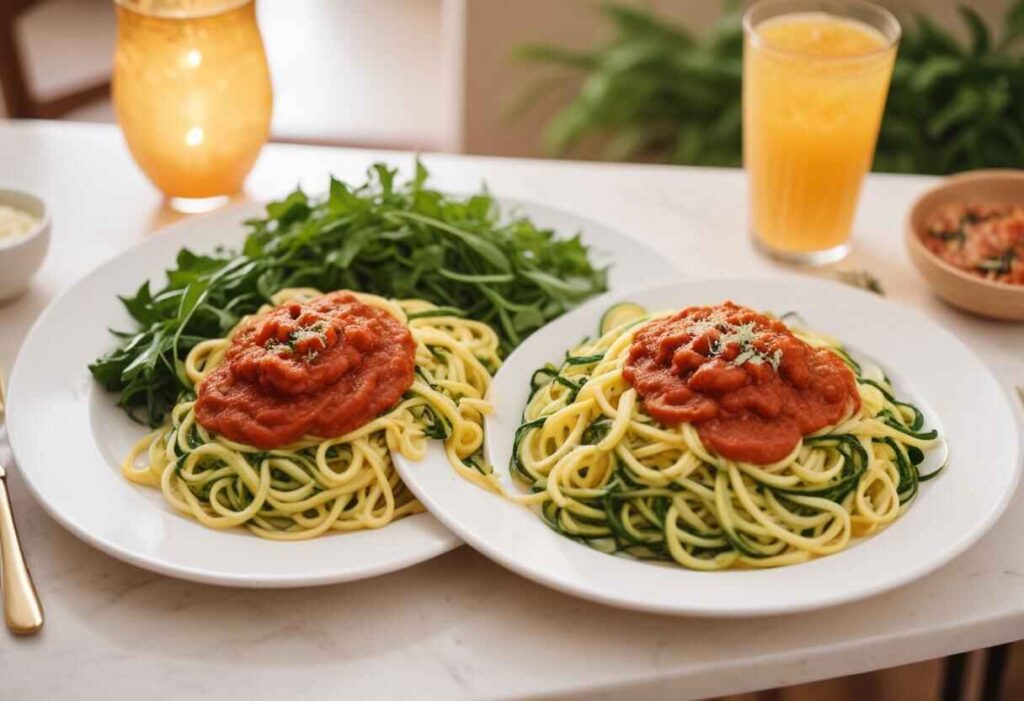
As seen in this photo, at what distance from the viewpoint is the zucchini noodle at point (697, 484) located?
1963 mm

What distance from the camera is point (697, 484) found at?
2.02m

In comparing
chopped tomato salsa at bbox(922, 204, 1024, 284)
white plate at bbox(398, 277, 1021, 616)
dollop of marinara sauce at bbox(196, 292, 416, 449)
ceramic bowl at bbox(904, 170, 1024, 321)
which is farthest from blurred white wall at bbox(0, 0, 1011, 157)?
dollop of marinara sauce at bbox(196, 292, 416, 449)

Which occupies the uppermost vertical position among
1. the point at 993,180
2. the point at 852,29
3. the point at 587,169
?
the point at 852,29

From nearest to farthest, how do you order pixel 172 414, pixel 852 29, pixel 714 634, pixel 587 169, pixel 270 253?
pixel 714 634 < pixel 172 414 < pixel 270 253 < pixel 852 29 < pixel 587 169

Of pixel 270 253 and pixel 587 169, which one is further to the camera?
pixel 587 169

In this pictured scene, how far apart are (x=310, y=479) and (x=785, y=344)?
91 centimetres

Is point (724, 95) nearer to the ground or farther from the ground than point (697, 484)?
nearer to the ground

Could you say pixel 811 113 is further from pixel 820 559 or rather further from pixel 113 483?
pixel 113 483

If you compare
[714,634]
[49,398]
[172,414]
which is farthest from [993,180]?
[49,398]

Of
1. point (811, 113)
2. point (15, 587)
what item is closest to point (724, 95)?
point (811, 113)

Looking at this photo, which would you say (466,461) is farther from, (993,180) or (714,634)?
(993,180)

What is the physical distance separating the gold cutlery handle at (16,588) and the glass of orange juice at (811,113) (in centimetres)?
200

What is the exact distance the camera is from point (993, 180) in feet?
9.78

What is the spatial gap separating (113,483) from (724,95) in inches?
156
